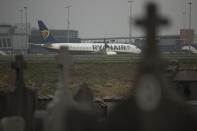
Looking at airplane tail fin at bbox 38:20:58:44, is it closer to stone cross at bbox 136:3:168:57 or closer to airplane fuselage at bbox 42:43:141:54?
airplane fuselage at bbox 42:43:141:54

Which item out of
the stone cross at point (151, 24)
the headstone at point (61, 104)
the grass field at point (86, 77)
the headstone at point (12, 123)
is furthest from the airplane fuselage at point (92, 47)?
the stone cross at point (151, 24)

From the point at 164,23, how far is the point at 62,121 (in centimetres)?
229

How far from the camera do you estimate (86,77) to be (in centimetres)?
2428

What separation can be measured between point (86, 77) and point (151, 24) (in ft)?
63.2

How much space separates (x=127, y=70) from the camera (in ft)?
87.0

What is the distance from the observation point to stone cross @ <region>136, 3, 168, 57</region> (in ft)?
16.5

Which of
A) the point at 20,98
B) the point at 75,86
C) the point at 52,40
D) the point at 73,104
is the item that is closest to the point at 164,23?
the point at 73,104

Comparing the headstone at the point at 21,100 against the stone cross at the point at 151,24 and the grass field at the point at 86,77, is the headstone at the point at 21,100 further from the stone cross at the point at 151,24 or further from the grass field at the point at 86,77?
the grass field at the point at 86,77

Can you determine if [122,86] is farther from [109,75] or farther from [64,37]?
[64,37]

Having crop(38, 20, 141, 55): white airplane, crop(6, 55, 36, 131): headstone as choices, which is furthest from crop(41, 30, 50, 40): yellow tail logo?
crop(6, 55, 36, 131): headstone

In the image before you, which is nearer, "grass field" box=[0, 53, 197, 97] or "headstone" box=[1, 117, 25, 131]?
"headstone" box=[1, 117, 25, 131]

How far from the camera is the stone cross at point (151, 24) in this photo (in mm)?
5016

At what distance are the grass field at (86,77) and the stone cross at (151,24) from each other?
1373cm

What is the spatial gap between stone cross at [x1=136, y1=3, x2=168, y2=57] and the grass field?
13.7m
